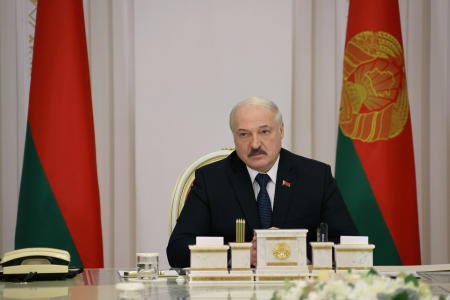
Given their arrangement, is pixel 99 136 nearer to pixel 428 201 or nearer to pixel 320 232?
pixel 428 201

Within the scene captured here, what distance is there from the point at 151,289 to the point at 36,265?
537mm

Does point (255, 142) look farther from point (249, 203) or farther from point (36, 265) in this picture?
point (36, 265)

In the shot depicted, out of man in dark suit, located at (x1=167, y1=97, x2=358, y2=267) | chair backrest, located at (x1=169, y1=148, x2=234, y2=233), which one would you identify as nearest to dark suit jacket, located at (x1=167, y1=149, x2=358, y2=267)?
man in dark suit, located at (x1=167, y1=97, x2=358, y2=267)

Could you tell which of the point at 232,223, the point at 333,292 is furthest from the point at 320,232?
the point at 333,292

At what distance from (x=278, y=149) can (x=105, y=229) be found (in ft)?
7.52

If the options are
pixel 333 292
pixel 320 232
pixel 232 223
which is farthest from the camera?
pixel 232 223

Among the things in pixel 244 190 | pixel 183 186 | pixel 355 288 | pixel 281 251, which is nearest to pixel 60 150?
pixel 183 186

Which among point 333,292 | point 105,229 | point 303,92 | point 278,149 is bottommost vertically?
point 105,229

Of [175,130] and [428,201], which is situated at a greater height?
[175,130]

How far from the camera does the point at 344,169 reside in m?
4.52

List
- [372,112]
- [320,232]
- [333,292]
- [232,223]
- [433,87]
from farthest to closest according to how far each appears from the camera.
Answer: [433,87], [372,112], [232,223], [320,232], [333,292]

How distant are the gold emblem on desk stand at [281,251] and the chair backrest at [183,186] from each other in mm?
1214

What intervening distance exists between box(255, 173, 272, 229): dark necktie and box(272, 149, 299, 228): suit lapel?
31 millimetres

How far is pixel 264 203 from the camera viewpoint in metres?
3.27
